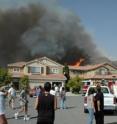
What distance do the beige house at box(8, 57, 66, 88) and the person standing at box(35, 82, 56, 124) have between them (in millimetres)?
82915

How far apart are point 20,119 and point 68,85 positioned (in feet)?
224

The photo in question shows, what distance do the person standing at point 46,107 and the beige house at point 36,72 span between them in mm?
82915

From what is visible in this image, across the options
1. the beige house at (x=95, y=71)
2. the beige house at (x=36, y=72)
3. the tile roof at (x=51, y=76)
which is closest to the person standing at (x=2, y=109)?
the beige house at (x=36, y=72)

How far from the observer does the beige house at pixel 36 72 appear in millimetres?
93562

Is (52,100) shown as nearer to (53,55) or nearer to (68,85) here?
(68,85)

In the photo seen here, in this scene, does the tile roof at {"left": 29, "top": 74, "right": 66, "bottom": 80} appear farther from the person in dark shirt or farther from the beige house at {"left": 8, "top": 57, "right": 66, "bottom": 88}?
the person in dark shirt

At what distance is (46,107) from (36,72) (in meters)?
86.5

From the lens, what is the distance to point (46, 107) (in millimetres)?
9883

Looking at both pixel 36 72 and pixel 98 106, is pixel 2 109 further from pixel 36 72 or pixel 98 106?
pixel 36 72

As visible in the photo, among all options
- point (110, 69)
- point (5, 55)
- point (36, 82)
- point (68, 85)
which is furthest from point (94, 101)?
point (5, 55)

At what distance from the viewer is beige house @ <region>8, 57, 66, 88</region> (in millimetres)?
93562

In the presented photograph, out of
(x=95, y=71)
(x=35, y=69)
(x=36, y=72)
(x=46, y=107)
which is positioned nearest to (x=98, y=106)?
(x=46, y=107)

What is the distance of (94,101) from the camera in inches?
597

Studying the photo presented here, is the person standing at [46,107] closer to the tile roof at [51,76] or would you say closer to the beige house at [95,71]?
the tile roof at [51,76]
